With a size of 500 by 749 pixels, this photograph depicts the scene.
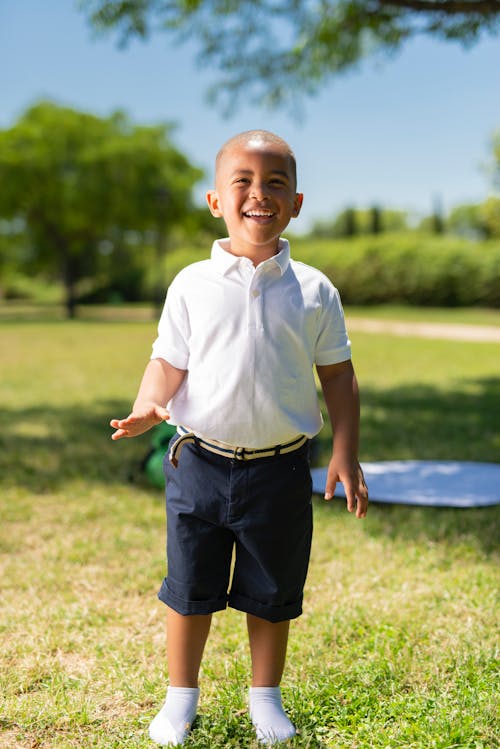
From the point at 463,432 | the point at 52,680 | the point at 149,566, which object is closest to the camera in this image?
the point at 52,680

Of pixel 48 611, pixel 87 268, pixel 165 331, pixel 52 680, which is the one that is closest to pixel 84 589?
pixel 48 611

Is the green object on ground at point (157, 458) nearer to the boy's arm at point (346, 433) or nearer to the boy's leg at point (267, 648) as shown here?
the boy's leg at point (267, 648)

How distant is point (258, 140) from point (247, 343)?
19.6 inches

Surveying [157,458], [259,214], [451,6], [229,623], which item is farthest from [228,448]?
[451,6]

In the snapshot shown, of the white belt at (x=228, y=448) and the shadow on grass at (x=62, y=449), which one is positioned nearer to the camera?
the white belt at (x=228, y=448)

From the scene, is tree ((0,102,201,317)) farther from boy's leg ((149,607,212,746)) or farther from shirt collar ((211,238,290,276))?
boy's leg ((149,607,212,746))

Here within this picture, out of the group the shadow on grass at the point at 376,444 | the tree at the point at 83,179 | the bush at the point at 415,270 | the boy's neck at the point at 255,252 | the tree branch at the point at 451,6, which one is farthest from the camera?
the tree at the point at 83,179

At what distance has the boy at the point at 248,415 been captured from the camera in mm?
1943

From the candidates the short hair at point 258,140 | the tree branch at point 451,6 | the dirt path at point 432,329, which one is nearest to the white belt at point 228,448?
the short hair at point 258,140

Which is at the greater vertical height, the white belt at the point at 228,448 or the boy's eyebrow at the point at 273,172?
the boy's eyebrow at the point at 273,172

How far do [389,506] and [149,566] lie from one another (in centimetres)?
152

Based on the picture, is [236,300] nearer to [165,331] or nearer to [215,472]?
[165,331]

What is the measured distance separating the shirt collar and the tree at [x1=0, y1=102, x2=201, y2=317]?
84.5 feet

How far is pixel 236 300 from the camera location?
6.43 feet
